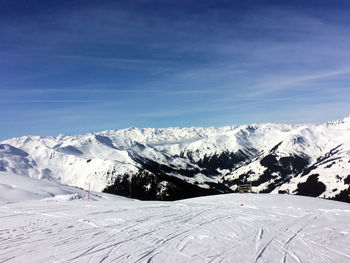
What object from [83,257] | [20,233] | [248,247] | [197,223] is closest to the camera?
[83,257]

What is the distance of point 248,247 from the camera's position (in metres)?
11.3

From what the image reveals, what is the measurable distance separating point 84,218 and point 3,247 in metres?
6.73

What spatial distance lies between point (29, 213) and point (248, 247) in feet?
53.2

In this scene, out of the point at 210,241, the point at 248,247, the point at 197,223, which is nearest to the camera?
the point at 248,247

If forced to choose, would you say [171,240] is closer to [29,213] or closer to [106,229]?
[106,229]

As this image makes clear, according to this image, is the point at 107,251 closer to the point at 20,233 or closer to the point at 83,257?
the point at 83,257

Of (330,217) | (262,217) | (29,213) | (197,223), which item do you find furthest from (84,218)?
(330,217)

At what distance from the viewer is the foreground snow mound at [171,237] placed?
1005 centimetres

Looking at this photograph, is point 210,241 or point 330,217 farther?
point 330,217

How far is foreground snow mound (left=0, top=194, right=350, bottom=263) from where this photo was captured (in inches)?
396

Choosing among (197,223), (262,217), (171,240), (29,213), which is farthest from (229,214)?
(29,213)

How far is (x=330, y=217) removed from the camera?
18703 mm

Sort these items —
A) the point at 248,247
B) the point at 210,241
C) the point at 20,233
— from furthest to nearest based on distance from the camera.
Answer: the point at 20,233, the point at 210,241, the point at 248,247

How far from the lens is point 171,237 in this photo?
12758 millimetres
